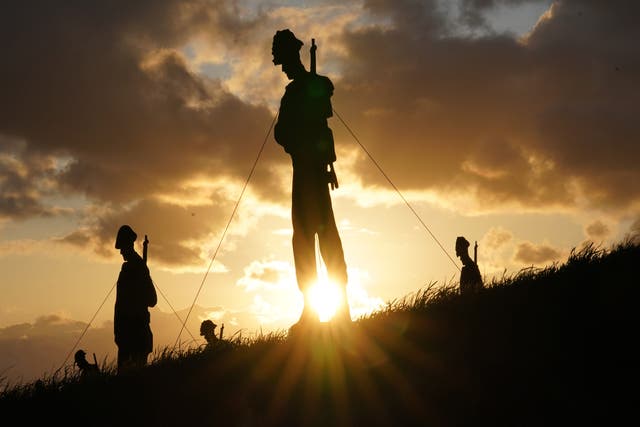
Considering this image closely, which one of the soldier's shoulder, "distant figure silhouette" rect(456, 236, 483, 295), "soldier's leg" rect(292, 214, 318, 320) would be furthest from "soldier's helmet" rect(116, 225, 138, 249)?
"distant figure silhouette" rect(456, 236, 483, 295)

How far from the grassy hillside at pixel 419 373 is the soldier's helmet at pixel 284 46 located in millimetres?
3392

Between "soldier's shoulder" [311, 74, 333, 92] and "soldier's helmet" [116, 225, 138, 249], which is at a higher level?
"soldier's shoulder" [311, 74, 333, 92]

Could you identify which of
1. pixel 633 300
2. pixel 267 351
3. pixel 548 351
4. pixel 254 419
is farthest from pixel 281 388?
pixel 633 300

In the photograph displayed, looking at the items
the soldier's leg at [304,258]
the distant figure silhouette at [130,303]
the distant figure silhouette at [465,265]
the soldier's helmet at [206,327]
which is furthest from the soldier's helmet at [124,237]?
the distant figure silhouette at [465,265]

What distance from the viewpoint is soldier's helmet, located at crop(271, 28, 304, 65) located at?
965cm

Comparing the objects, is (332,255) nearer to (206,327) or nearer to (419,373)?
(419,373)

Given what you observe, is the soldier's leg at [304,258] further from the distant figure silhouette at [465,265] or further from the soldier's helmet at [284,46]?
the distant figure silhouette at [465,265]

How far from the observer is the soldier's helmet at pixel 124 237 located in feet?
38.8

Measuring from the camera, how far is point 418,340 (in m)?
7.62

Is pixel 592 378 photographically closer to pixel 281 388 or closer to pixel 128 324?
pixel 281 388

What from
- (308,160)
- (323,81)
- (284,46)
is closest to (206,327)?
(308,160)

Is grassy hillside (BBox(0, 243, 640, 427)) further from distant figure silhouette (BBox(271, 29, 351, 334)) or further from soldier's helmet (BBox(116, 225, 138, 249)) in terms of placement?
soldier's helmet (BBox(116, 225, 138, 249))

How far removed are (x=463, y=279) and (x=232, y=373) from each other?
24.3 ft

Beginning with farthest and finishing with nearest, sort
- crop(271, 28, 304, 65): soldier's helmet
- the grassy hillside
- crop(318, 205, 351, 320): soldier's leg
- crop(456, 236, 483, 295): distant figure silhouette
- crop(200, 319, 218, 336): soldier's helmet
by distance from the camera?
crop(200, 319, 218, 336): soldier's helmet < crop(456, 236, 483, 295): distant figure silhouette < crop(271, 28, 304, 65): soldier's helmet < crop(318, 205, 351, 320): soldier's leg < the grassy hillside
